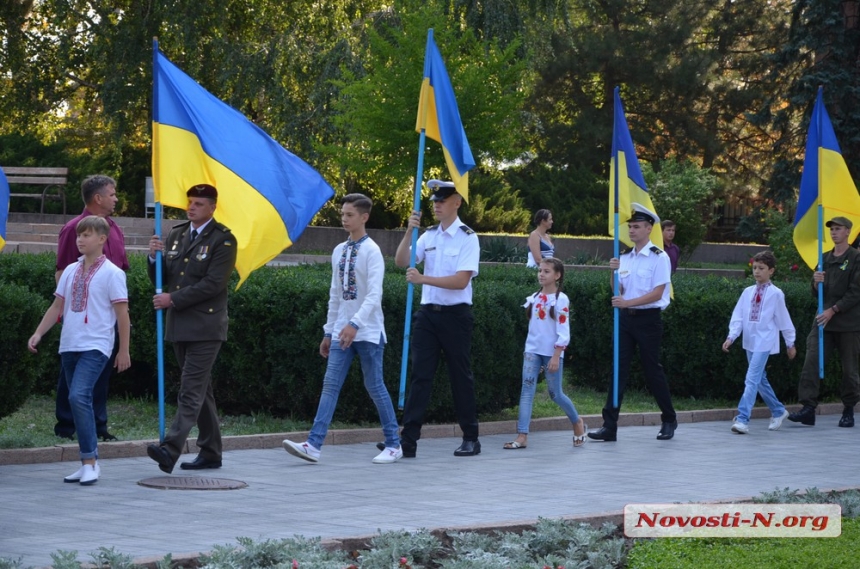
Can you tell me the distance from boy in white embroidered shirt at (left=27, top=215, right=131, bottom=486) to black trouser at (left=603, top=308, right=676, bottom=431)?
4572 millimetres

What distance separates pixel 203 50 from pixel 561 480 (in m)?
28.2

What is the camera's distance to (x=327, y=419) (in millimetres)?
9219

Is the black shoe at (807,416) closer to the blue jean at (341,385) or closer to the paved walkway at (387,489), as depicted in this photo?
the paved walkway at (387,489)

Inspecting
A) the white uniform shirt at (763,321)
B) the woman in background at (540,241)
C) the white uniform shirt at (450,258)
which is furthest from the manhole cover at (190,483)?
the woman in background at (540,241)

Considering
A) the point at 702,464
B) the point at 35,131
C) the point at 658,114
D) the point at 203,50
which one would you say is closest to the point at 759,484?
the point at 702,464

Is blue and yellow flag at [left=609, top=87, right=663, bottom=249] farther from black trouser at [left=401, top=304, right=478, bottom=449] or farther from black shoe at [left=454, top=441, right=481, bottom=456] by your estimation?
black shoe at [left=454, top=441, right=481, bottom=456]

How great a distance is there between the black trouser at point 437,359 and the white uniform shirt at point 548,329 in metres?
0.90

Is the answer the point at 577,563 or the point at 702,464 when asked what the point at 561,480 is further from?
the point at 577,563

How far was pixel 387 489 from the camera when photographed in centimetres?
820

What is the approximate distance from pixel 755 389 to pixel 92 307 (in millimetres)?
6595

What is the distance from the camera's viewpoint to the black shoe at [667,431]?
11.2 metres

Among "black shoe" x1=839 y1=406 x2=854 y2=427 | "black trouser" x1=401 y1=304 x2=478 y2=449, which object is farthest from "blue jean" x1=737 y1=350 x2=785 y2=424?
"black trouser" x1=401 y1=304 x2=478 y2=449

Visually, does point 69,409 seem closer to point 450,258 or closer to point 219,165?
point 219,165

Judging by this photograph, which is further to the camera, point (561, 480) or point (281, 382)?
point (281, 382)
